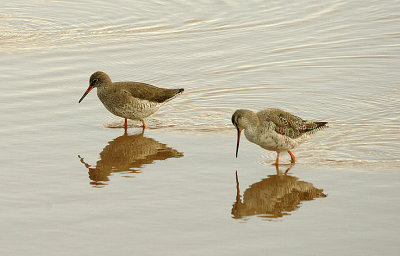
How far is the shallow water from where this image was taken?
8969 mm

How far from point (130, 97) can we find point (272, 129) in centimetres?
333

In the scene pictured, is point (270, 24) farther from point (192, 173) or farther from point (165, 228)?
point (165, 228)

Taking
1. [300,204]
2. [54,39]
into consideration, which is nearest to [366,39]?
[54,39]

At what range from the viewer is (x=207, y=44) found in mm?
18250

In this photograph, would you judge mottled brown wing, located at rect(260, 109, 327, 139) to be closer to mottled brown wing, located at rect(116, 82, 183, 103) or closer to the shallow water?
the shallow water

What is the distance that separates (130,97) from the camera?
45.1ft

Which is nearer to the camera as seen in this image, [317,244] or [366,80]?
[317,244]

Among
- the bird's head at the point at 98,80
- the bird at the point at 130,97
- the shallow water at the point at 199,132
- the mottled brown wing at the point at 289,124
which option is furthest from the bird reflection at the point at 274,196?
the bird's head at the point at 98,80

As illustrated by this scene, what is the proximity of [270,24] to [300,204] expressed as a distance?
10.6m

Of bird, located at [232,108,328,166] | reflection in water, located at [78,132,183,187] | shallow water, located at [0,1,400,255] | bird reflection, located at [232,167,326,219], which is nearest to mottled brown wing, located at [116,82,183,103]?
shallow water, located at [0,1,400,255]

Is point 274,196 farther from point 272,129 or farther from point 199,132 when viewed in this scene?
point 199,132

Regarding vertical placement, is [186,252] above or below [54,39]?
below

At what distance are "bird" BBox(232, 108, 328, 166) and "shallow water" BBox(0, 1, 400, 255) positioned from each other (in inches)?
14.6

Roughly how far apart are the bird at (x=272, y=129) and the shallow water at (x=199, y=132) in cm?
37
